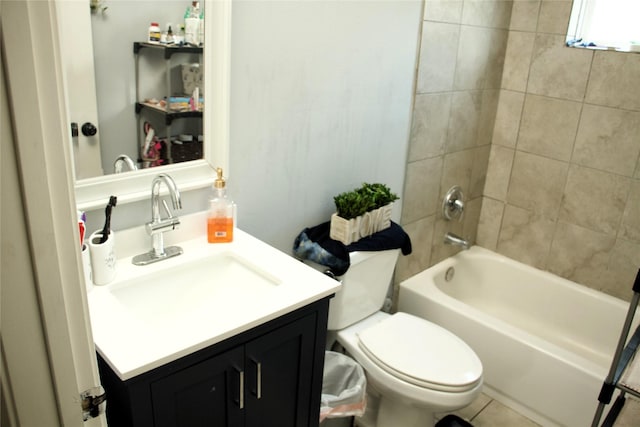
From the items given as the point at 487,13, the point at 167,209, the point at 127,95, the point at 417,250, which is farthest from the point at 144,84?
the point at 487,13

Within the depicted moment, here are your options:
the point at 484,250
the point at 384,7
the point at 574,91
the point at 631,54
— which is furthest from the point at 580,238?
the point at 384,7

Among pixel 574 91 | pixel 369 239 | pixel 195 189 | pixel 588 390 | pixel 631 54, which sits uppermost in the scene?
pixel 631 54

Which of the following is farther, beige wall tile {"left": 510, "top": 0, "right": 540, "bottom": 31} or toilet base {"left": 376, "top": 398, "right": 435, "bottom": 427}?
beige wall tile {"left": 510, "top": 0, "right": 540, "bottom": 31}

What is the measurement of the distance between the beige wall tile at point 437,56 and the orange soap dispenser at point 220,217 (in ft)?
3.36

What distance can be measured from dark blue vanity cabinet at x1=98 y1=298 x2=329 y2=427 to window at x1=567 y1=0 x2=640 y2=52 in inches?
73.0

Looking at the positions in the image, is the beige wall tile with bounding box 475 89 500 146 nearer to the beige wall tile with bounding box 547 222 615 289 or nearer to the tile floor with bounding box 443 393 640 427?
the beige wall tile with bounding box 547 222 615 289

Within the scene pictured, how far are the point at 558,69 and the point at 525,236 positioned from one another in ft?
2.76

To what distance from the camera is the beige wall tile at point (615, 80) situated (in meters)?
2.27

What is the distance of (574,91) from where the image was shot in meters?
2.44

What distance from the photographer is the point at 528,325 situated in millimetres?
2746

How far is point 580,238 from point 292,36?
1.74 meters

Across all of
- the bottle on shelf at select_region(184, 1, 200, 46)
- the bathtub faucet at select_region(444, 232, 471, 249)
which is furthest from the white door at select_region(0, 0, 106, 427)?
the bathtub faucet at select_region(444, 232, 471, 249)

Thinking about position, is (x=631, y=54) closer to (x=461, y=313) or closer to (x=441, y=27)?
(x=441, y=27)

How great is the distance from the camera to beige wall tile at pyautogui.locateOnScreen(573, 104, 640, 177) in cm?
233
